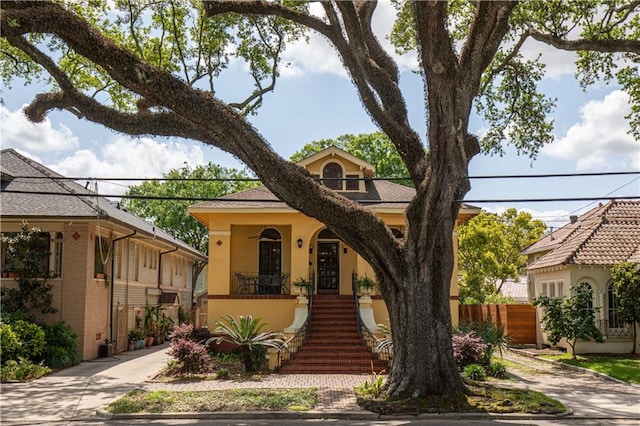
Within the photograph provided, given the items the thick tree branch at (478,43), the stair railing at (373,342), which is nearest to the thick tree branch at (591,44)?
the thick tree branch at (478,43)

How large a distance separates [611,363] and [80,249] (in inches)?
648

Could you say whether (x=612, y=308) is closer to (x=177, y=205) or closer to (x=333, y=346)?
(x=333, y=346)

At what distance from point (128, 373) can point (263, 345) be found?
379 centimetres

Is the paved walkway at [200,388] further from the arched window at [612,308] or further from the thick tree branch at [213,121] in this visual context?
the arched window at [612,308]

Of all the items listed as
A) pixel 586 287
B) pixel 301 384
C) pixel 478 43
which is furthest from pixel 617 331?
pixel 478 43

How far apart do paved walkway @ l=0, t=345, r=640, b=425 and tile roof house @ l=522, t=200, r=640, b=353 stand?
13.3ft

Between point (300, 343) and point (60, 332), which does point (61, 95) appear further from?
point (300, 343)

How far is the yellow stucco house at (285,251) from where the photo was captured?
20891mm

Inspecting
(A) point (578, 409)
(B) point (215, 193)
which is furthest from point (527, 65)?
(B) point (215, 193)

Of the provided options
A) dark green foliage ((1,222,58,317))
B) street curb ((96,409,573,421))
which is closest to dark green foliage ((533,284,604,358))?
street curb ((96,409,573,421))

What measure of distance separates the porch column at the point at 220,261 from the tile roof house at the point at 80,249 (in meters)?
3.16

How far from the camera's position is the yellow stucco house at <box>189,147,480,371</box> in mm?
20891

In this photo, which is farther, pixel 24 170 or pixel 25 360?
pixel 24 170

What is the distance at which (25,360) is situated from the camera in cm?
1667
